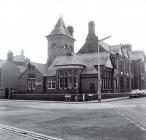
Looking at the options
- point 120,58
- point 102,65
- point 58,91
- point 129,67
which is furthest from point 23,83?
point 129,67

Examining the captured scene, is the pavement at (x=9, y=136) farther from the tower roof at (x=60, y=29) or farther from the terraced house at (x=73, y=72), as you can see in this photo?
the tower roof at (x=60, y=29)

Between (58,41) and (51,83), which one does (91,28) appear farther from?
(51,83)

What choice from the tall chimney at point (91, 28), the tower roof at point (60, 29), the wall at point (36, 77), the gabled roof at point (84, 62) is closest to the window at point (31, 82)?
the wall at point (36, 77)

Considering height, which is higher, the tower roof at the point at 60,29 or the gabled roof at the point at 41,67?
the tower roof at the point at 60,29

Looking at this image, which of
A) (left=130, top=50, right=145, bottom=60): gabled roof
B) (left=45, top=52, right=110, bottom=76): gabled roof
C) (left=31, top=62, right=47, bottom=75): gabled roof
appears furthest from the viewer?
(left=130, top=50, right=145, bottom=60): gabled roof

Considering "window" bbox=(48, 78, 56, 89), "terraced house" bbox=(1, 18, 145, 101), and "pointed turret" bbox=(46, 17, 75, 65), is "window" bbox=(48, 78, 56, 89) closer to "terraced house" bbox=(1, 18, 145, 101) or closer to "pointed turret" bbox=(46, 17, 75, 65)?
"terraced house" bbox=(1, 18, 145, 101)

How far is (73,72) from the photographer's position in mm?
44844

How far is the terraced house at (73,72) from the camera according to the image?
44781 millimetres

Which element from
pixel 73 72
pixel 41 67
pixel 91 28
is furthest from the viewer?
pixel 91 28

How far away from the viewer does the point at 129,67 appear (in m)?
60.5

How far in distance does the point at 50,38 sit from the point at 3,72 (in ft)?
43.5

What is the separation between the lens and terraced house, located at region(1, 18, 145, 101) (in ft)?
147

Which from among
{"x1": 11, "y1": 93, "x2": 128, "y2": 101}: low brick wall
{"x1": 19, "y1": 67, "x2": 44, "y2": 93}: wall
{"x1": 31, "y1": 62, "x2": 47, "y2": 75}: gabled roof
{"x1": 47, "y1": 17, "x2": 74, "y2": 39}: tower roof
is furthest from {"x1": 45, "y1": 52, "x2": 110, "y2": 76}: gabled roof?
{"x1": 47, "y1": 17, "x2": 74, "y2": 39}: tower roof

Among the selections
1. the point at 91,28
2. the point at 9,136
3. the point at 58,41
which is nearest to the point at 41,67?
the point at 58,41
